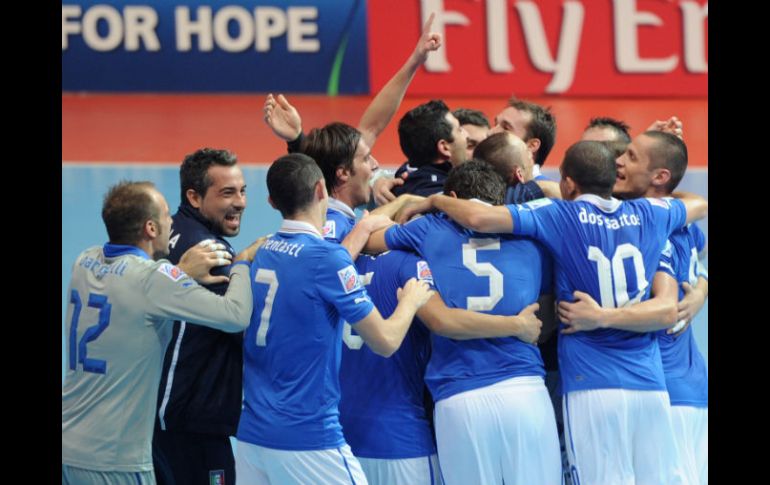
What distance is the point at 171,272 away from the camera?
6.63 m

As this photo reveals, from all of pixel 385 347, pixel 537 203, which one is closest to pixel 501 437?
pixel 385 347

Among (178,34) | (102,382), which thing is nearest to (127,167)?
(178,34)

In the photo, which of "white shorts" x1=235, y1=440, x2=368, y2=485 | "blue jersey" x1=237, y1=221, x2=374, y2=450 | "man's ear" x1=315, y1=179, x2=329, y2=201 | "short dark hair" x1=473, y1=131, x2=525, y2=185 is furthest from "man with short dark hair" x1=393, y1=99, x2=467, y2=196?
"white shorts" x1=235, y1=440, x2=368, y2=485

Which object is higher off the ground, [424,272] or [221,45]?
[221,45]

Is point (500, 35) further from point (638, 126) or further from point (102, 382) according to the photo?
point (102, 382)

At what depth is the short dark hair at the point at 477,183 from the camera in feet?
23.1

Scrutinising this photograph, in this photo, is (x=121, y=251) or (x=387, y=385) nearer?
(x=121, y=251)

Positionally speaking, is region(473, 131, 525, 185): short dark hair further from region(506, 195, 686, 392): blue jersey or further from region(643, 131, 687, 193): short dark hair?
region(643, 131, 687, 193): short dark hair

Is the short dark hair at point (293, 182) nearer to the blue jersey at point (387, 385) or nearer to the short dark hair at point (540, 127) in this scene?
the blue jersey at point (387, 385)

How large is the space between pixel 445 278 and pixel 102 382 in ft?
6.86

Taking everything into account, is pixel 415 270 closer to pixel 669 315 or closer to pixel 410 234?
pixel 410 234

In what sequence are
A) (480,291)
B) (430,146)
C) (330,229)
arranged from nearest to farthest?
(480,291) < (330,229) < (430,146)

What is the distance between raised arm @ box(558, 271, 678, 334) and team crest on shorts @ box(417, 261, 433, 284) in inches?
32.1

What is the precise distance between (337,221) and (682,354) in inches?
97.1
